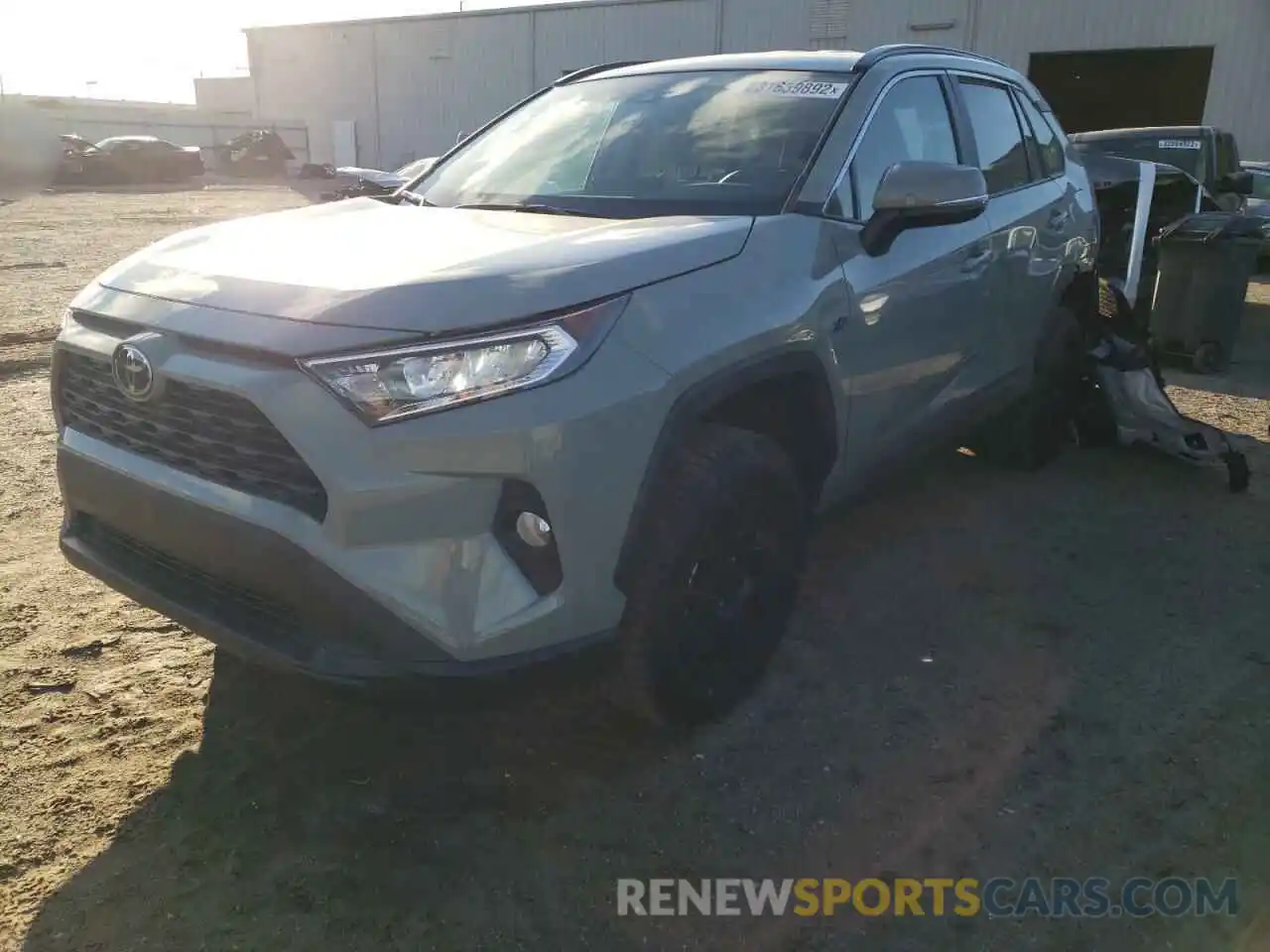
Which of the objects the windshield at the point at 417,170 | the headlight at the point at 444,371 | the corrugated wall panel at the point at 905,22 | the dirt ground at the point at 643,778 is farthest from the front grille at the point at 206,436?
the corrugated wall panel at the point at 905,22

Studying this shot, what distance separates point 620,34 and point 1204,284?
22.6m

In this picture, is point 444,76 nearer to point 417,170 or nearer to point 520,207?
point 417,170

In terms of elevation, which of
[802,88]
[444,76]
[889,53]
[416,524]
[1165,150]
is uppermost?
[444,76]

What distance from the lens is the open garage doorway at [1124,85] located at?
2166 centimetres

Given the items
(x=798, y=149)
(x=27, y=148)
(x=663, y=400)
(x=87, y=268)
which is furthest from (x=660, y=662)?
(x=27, y=148)

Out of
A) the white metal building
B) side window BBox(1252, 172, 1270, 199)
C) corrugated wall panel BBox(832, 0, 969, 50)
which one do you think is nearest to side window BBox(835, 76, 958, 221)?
side window BBox(1252, 172, 1270, 199)

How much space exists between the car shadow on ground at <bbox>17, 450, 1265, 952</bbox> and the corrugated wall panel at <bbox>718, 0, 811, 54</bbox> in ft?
74.9

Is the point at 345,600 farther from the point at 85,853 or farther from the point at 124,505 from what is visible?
the point at 85,853

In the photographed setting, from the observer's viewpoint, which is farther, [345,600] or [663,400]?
[663,400]

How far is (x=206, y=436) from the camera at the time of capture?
6.98 feet

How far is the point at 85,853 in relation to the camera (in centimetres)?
224

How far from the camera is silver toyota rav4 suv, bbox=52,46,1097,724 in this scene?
1971 mm

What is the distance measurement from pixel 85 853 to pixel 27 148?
97.8 ft

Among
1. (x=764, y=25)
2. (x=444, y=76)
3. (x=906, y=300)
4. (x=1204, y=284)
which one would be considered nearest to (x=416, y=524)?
(x=906, y=300)
